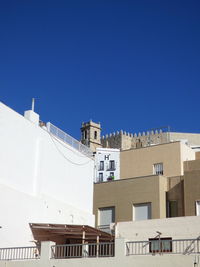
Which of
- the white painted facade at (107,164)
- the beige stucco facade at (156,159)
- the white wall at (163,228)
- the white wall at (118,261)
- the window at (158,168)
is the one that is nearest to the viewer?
the white wall at (118,261)

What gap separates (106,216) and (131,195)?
2.76 meters

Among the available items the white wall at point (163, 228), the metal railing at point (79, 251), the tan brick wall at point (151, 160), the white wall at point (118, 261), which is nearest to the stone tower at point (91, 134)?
the tan brick wall at point (151, 160)

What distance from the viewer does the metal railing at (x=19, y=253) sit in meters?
26.6

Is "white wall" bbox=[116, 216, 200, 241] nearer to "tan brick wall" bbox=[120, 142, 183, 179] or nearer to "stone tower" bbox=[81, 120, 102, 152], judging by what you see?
"tan brick wall" bbox=[120, 142, 183, 179]

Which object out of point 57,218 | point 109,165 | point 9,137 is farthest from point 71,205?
point 109,165

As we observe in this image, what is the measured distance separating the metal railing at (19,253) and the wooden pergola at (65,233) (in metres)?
1.45

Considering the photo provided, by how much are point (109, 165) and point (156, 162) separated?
21464 mm

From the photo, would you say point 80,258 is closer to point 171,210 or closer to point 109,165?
point 171,210

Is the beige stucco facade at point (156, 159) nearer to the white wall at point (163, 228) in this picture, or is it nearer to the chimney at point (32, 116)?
the white wall at point (163, 228)

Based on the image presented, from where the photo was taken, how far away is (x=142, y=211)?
38.7 meters

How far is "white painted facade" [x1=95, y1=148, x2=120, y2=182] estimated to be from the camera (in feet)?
209

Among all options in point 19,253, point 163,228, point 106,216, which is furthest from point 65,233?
point 106,216

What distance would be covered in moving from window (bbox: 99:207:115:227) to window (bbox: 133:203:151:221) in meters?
1.94

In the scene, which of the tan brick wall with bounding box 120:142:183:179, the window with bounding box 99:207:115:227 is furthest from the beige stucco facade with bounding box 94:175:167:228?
the tan brick wall with bounding box 120:142:183:179
